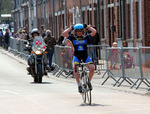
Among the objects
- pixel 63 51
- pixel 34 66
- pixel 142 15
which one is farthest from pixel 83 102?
pixel 142 15

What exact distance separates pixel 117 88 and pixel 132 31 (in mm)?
13833

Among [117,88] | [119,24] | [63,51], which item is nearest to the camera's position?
[117,88]

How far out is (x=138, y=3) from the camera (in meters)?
29.3

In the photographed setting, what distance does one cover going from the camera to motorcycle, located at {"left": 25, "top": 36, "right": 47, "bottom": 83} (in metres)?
20.1

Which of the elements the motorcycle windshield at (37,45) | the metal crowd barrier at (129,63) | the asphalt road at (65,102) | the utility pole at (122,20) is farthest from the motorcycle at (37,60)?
the utility pole at (122,20)

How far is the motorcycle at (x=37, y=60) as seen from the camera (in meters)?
20.1

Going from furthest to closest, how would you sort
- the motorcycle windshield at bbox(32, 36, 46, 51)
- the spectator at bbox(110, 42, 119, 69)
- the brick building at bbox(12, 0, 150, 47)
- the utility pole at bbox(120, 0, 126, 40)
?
the utility pole at bbox(120, 0, 126, 40), the brick building at bbox(12, 0, 150, 47), the motorcycle windshield at bbox(32, 36, 46, 51), the spectator at bbox(110, 42, 119, 69)

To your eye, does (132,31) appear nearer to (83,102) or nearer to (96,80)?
(96,80)

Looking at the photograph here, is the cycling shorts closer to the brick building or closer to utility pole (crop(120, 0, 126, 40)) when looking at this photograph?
the brick building

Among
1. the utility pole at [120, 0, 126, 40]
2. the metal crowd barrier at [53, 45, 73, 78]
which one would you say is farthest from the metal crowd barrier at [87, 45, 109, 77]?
the utility pole at [120, 0, 126, 40]

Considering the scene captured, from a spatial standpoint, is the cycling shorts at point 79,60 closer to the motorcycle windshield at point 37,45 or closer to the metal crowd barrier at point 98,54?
the motorcycle windshield at point 37,45

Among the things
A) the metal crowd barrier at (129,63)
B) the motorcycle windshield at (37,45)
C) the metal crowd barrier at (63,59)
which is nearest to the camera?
the metal crowd barrier at (129,63)

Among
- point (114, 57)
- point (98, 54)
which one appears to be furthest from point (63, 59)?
point (114, 57)

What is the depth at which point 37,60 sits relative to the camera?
66.4 ft
